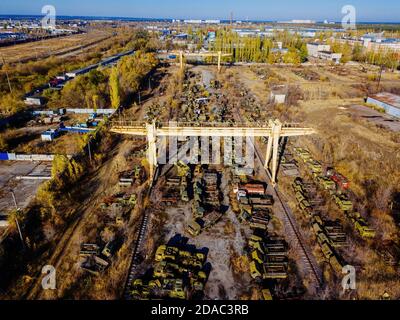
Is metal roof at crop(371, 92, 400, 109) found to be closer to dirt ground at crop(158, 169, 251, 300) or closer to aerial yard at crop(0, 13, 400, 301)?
aerial yard at crop(0, 13, 400, 301)

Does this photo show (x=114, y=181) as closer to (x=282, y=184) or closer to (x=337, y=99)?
(x=282, y=184)

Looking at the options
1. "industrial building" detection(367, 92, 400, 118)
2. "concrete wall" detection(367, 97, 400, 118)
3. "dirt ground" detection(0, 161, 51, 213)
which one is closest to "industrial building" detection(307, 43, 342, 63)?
"industrial building" detection(367, 92, 400, 118)

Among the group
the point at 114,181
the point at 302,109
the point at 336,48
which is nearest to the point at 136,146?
the point at 114,181

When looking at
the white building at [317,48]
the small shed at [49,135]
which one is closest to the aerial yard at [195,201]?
the small shed at [49,135]

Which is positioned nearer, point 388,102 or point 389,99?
point 388,102

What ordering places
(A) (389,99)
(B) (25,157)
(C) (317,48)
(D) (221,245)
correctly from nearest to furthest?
(D) (221,245) < (B) (25,157) < (A) (389,99) < (C) (317,48)

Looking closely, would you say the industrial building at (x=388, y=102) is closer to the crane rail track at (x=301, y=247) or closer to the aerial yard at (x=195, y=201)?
the aerial yard at (x=195, y=201)

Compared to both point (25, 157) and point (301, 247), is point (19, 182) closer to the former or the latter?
point (25, 157)

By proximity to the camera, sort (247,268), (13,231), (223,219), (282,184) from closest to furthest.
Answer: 1. (247,268)
2. (13,231)
3. (223,219)
4. (282,184)

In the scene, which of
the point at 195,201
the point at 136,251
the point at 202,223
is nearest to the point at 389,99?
the point at 195,201
